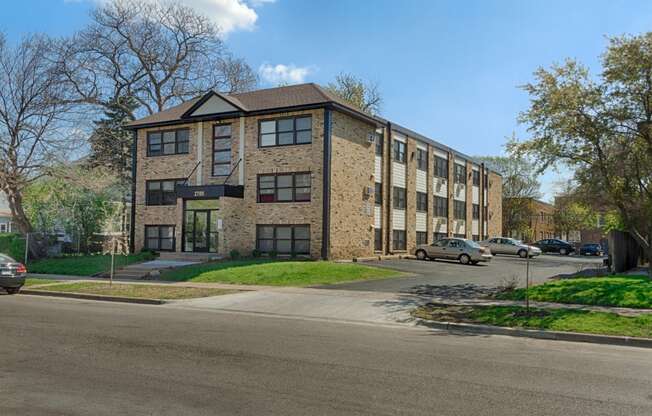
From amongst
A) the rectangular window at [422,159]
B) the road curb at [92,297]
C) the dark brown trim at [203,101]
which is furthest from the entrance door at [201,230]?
the rectangular window at [422,159]

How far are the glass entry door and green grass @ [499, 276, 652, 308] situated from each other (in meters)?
16.7

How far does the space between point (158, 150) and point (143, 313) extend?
781 inches

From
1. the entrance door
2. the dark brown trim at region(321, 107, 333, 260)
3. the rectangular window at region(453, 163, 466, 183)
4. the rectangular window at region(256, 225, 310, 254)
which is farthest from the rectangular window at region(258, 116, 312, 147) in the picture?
the rectangular window at region(453, 163, 466, 183)

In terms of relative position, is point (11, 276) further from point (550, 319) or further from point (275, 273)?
point (550, 319)

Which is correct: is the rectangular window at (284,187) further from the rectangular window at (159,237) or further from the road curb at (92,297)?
the road curb at (92,297)

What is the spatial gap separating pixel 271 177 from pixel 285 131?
242 centimetres

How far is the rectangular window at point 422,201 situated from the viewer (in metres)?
37.7

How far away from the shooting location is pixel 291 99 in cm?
2880

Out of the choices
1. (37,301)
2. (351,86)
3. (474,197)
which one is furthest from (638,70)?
(351,86)

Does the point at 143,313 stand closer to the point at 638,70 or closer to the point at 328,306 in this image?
the point at 328,306

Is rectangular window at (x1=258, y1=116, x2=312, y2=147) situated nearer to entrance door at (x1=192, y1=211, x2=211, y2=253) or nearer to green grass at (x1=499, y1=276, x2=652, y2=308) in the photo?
entrance door at (x1=192, y1=211, x2=211, y2=253)

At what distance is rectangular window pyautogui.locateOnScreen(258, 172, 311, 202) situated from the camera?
27328 millimetres

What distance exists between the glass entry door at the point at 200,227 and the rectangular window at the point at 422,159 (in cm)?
1550

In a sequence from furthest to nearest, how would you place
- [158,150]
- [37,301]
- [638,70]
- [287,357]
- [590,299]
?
[158,150] → [638,70] → [37,301] → [590,299] → [287,357]
